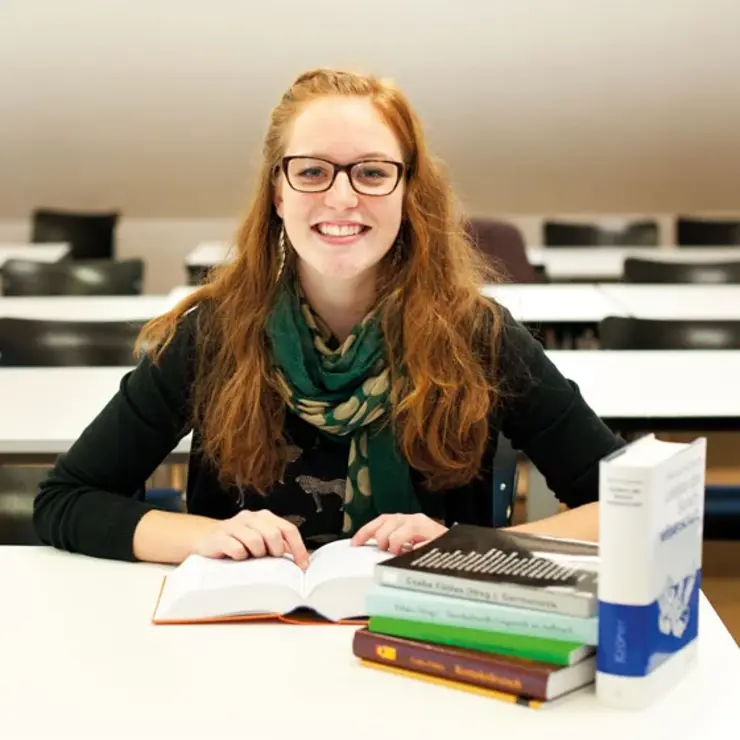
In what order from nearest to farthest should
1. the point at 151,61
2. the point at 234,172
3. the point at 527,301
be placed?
the point at 527,301 → the point at 151,61 → the point at 234,172

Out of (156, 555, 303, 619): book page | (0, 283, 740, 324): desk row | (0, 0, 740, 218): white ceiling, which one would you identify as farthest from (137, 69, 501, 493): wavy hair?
(0, 0, 740, 218): white ceiling

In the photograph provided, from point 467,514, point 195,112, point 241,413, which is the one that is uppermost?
point 195,112

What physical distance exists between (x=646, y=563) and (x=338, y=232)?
79 cm

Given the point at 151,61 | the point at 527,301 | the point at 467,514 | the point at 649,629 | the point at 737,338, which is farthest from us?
the point at 151,61

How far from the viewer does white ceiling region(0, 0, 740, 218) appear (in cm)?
604

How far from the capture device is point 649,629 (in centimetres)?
131

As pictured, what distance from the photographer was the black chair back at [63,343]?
3.34 meters

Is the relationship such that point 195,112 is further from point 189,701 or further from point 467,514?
point 189,701

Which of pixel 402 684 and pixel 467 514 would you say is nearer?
pixel 402 684

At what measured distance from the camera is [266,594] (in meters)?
1.59

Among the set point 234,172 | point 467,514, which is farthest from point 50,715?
point 234,172

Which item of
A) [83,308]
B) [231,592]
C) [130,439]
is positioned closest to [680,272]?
[83,308]

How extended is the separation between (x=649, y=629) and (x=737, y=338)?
2302mm

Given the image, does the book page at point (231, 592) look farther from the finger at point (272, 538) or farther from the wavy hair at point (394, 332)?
the wavy hair at point (394, 332)
